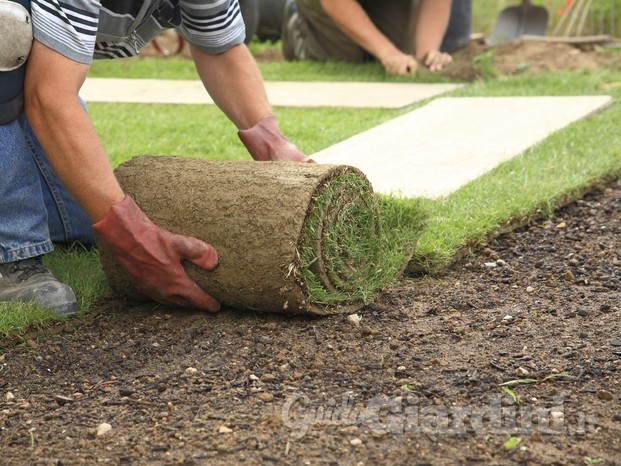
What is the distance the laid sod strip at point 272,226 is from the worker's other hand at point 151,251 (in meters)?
0.04

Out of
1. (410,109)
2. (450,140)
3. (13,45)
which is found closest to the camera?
(13,45)

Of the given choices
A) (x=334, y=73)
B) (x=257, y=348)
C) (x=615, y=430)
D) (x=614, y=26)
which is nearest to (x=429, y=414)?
(x=615, y=430)

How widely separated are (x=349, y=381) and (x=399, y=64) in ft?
14.7

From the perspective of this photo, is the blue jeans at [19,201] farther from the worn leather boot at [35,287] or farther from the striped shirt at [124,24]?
the striped shirt at [124,24]

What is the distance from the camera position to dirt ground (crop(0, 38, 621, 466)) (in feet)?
6.89

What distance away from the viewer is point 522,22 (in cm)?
825

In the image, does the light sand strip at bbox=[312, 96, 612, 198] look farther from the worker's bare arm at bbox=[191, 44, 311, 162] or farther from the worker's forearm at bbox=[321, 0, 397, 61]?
the worker's forearm at bbox=[321, 0, 397, 61]

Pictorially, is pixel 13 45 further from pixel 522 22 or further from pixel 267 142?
pixel 522 22

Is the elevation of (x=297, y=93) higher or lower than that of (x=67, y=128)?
lower

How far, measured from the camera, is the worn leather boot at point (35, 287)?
9.59ft

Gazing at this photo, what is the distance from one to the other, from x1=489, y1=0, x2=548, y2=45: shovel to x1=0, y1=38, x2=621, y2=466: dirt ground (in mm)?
5299

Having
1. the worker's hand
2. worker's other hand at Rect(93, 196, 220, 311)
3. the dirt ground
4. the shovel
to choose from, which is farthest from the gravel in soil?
the shovel

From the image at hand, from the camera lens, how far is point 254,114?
341cm

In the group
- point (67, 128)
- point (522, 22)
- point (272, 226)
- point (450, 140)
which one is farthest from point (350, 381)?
point (522, 22)
